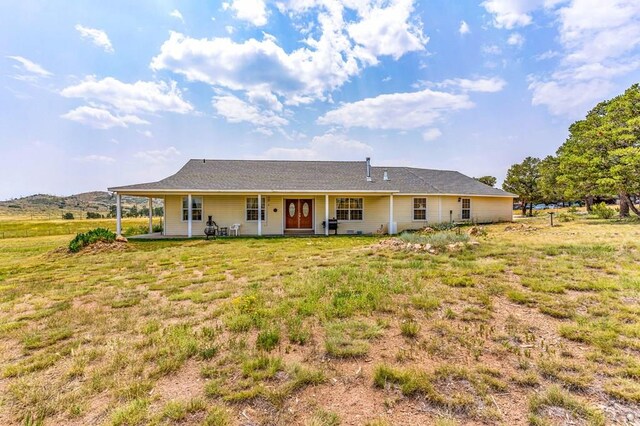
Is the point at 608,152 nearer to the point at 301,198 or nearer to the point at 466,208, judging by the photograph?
the point at 466,208

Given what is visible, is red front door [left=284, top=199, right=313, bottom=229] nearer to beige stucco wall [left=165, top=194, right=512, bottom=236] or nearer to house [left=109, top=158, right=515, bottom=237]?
house [left=109, top=158, right=515, bottom=237]

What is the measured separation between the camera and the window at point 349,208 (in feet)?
55.3

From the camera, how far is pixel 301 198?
1662 cm

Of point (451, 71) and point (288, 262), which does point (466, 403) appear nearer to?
point (288, 262)

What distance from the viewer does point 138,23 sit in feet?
40.9

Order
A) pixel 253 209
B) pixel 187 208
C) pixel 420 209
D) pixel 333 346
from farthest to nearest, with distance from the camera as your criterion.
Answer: pixel 420 209 → pixel 253 209 → pixel 187 208 → pixel 333 346

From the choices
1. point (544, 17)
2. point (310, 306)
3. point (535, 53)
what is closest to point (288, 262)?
point (310, 306)

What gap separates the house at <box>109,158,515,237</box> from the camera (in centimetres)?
1524

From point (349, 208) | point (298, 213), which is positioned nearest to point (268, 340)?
point (298, 213)

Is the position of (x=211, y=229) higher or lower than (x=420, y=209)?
lower

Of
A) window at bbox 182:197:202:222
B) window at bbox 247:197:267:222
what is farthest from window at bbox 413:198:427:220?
window at bbox 182:197:202:222

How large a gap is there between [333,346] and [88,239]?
39.3 feet

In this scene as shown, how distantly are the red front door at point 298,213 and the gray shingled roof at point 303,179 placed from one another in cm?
115

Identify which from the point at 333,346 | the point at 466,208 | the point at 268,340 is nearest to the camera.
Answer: the point at 333,346
